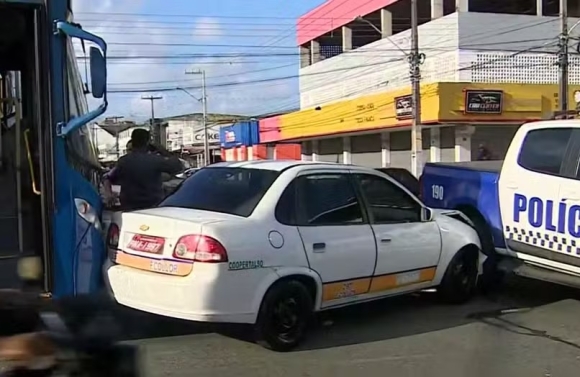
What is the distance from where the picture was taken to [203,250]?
586 cm

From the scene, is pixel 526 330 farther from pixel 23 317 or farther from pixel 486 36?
pixel 486 36

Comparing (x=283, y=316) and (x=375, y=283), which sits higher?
(x=375, y=283)

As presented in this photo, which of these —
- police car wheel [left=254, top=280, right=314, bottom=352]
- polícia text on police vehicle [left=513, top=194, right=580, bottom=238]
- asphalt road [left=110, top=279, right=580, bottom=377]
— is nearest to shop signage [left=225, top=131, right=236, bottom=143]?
polícia text on police vehicle [left=513, top=194, right=580, bottom=238]

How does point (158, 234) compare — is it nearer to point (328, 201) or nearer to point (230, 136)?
point (328, 201)

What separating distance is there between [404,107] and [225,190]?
1071 inches

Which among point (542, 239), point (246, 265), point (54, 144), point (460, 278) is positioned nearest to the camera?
point (54, 144)

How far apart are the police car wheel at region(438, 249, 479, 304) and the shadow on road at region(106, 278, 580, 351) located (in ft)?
0.35

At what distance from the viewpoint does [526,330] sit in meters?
7.13

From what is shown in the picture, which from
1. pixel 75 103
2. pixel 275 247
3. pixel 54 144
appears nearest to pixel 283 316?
pixel 275 247

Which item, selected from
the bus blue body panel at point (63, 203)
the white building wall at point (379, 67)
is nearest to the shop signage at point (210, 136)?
the white building wall at point (379, 67)

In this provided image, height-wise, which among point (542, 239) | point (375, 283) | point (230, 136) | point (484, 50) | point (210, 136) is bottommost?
point (375, 283)

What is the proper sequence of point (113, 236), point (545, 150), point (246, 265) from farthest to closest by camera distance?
1. point (545, 150)
2. point (113, 236)
3. point (246, 265)

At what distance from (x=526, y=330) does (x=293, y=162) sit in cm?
268

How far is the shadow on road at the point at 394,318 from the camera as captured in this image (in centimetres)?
678
